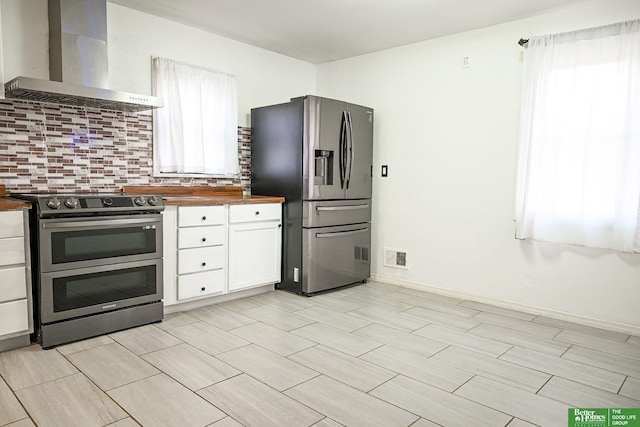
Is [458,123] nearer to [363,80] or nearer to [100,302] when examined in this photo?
[363,80]

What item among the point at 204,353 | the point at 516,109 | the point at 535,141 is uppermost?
the point at 516,109

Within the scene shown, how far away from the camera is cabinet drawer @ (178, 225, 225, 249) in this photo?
3.26 meters

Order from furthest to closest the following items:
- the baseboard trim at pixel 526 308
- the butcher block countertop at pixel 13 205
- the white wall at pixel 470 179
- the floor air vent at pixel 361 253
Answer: the floor air vent at pixel 361 253 < the white wall at pixel 470 179 < the baseboard trim at pixel 526 308 < the butcher block countertop at pixel 13 205

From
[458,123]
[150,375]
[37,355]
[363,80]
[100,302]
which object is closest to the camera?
[150,375]

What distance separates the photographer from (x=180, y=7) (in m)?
3.40

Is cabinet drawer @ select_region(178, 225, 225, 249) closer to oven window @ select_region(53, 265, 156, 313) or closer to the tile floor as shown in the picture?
oven window @ select_region(53, 265, 156, 313)

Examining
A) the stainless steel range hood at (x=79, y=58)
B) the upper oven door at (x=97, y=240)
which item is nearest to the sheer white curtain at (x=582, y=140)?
the upper oven door at (x=97, y=240)

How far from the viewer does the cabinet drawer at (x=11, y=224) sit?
243cm

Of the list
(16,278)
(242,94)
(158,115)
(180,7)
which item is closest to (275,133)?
(242,94)

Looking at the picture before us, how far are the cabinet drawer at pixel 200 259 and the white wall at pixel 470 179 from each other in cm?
176

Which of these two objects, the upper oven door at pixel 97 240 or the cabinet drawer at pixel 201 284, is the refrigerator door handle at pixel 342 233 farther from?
the upper oven door at pixel 97 240

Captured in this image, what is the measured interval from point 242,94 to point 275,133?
2.01 ft

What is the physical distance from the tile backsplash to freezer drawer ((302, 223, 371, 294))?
135 cm

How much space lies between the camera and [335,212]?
402cm
